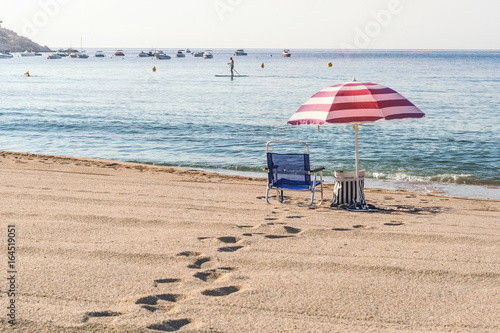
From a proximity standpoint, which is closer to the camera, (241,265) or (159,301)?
(159,301)

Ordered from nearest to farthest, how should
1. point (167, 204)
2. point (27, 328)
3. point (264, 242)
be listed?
point (27, 328), point (264, 242), point (167, 204)

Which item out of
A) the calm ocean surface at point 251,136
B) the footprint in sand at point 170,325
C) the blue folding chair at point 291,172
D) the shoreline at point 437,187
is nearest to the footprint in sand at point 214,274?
the footprint in sand at point 170,325

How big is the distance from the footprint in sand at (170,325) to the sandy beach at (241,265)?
0.04 ft

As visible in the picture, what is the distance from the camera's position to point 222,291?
408 cm

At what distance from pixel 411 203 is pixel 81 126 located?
1492cm

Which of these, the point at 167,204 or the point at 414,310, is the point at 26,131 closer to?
the point at 167,204

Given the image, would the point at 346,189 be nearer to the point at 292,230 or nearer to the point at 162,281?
the point at 292,230

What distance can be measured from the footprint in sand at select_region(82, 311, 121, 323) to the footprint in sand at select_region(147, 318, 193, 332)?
323 mm

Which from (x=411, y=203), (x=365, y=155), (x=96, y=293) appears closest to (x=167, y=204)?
(x=96, y=293)

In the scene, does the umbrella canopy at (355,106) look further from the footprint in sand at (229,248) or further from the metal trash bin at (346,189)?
the footprint in sand at (229,248)

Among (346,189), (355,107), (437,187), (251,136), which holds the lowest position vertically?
(437,187)

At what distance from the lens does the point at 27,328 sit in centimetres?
339

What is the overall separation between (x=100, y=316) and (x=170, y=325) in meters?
0.51

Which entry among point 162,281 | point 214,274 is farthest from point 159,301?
point 214,274
